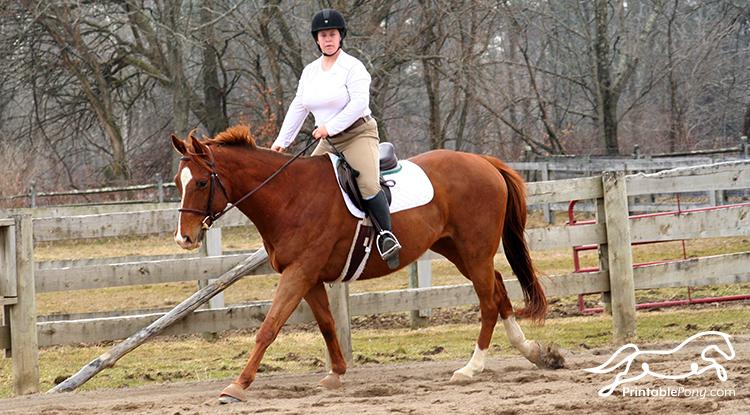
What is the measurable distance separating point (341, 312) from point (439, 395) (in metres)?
2.08

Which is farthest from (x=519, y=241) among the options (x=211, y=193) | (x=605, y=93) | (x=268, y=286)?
(x=605, y=93)

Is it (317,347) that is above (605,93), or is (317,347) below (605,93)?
below

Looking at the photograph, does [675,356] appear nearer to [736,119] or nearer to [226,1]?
[226,1]

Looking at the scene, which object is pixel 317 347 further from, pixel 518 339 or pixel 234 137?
pixel 234 137

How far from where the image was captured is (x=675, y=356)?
315 inches

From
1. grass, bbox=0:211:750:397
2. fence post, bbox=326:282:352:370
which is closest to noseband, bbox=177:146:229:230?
fence post, bbox=326:282:352:370

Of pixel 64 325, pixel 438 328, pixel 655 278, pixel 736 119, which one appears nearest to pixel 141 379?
pixel 64 325

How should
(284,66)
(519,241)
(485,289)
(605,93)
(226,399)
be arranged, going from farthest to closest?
(284,66) < (605,93) < (519,241) < (485,289) < (226,399)

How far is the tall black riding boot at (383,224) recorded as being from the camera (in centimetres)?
757

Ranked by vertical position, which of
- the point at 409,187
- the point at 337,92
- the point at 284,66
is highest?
the point at 284,66

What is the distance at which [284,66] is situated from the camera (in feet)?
107

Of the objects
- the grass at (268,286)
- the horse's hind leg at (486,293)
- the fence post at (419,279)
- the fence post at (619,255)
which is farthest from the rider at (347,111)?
the grass at (268,286)

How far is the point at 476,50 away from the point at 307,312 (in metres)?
19.5

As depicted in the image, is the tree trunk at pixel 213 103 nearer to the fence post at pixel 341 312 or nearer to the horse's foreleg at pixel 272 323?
the fence post at pixel 341 312
